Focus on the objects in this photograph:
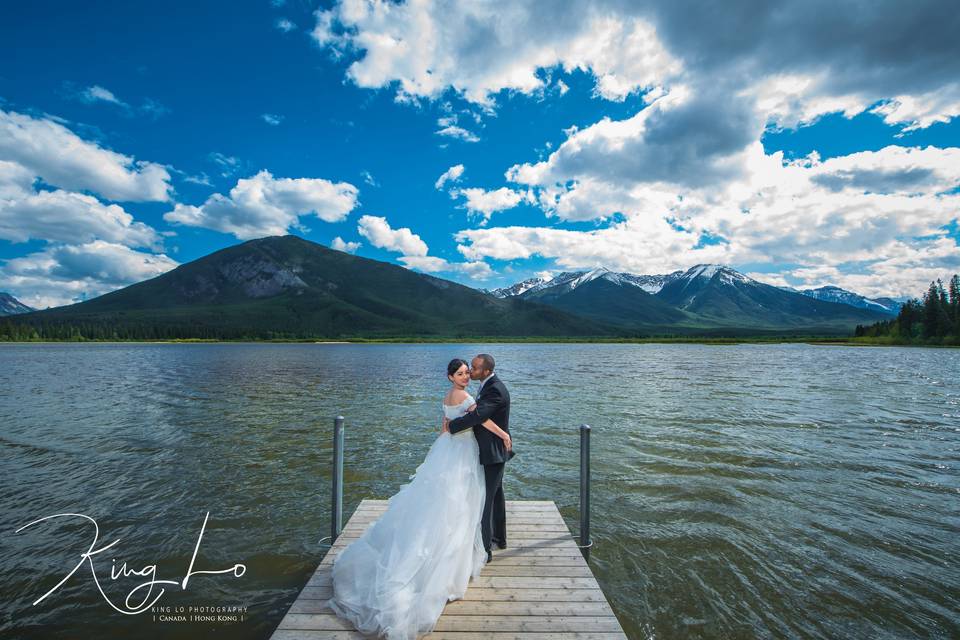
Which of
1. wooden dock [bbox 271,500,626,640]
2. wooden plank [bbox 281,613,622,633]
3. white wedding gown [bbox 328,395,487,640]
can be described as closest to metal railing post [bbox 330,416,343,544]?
wooden dock [bbox 271,500,626,640]

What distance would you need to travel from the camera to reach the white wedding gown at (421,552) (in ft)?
20.4

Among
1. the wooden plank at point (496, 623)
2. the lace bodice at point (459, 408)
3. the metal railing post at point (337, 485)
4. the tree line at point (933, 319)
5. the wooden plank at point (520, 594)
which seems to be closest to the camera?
the wooden plank at point (496, 623)

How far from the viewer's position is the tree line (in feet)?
408

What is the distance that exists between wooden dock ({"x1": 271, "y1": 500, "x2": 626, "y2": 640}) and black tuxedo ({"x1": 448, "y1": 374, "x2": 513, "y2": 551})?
2.77 ft

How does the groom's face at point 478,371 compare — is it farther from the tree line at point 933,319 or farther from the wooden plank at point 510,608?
the tree line at point 933,319

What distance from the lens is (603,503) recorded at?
46.1ft

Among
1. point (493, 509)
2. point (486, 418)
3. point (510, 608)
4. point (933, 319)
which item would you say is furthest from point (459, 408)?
point (933, 319)

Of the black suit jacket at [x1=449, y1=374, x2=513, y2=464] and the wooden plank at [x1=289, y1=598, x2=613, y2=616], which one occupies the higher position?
the black suit jacket at [x1=449, y1=374, x2=513, y2=464]

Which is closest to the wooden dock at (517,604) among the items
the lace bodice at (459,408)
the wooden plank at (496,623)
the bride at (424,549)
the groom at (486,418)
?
the wooden plank at (496,623)

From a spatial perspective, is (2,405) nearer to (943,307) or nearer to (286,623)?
(286,623)

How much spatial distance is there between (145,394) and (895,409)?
55.8m

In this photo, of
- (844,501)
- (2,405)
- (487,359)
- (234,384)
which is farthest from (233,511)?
(234,384)

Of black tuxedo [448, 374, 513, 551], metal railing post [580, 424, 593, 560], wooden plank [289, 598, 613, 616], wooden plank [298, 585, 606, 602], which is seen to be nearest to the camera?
wooden plank [289, 598, 613, 616]

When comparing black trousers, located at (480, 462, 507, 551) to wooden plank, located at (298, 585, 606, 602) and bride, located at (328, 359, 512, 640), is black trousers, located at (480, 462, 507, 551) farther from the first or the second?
wooden plank, located at (298, 585, 606, 602)
